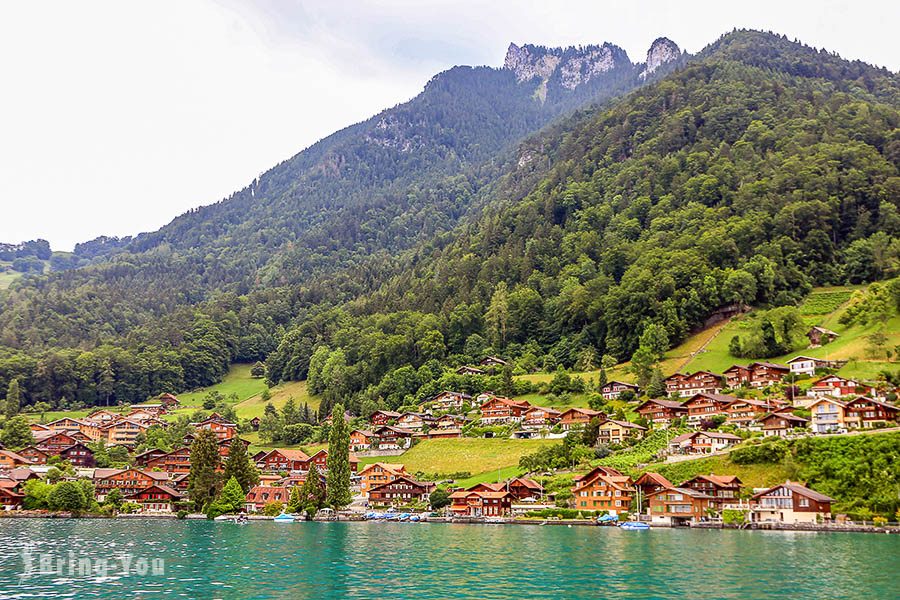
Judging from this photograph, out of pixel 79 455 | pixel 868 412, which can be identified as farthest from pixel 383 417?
pixel 868 412

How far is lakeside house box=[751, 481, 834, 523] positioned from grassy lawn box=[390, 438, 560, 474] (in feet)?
121

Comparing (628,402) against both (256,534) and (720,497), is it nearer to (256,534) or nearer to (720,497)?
(720,497)

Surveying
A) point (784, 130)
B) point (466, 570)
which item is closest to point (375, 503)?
point (466, 570)

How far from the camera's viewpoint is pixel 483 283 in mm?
181875

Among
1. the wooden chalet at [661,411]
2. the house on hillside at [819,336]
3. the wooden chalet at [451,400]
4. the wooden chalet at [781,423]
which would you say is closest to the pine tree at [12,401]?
the wooden chalet at [451,400]

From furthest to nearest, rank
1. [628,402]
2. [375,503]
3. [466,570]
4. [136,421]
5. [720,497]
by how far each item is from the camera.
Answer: [136,421] < [628,402] < [375,503] < [720,497] < [466,570]

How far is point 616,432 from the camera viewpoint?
361 feet

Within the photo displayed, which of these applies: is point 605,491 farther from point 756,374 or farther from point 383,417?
point 383,417

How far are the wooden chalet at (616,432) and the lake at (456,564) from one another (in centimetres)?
2954

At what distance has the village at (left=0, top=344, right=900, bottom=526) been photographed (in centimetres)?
8731

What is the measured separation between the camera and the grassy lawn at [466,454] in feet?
379

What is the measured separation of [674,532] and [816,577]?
32897mm

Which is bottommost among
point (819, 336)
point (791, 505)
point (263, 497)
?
point (263, 497)

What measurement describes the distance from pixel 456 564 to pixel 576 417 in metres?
68.2
